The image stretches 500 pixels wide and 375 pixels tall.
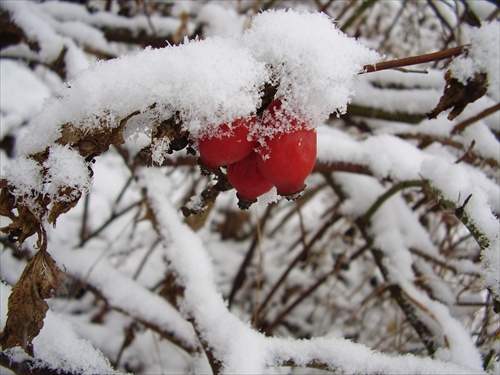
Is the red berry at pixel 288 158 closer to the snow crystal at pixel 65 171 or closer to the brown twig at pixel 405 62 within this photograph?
the brown twig at pixel 405 62

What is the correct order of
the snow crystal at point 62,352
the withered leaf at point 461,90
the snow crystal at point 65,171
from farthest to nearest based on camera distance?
the snow crystal at point 62,352 → the withered leaf at point 461,90 → the snow crystal at point 65,171

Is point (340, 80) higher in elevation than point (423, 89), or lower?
lower

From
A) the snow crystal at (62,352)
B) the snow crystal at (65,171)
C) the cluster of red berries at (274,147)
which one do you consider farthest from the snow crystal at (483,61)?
the snow crystal at (62,352)

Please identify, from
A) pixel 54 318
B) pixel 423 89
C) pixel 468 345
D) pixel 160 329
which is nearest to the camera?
pixel 54 318

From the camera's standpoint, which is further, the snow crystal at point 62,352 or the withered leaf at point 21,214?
the snow crystal at point 62,352

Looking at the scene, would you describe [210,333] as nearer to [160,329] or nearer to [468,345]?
[160,329]

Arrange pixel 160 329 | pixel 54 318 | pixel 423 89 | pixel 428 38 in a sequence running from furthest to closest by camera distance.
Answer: pixel 428 38, pixel 423 89, pixel 160 329, pixel 54 318

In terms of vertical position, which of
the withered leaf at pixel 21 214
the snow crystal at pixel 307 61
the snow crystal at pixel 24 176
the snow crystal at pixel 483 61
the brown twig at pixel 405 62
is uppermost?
the snow crystal at pixel 483 61

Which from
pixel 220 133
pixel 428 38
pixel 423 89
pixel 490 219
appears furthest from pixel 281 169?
pixel 428 38

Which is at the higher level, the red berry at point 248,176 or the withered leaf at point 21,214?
the red berry at point 248,176

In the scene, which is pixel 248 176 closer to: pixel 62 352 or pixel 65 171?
pixel 65 171
